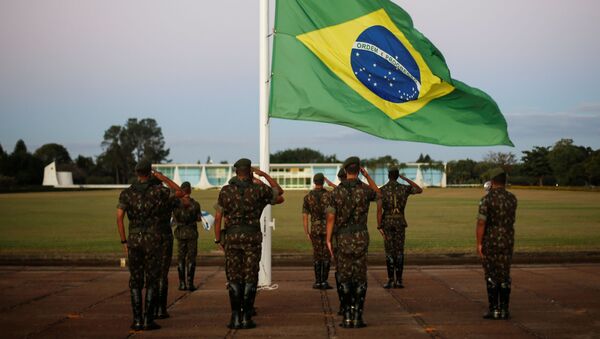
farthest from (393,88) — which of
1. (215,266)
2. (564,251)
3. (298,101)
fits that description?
(564,251)

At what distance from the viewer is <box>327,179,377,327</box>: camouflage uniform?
8781mm

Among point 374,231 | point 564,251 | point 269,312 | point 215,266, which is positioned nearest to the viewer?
point 269,312

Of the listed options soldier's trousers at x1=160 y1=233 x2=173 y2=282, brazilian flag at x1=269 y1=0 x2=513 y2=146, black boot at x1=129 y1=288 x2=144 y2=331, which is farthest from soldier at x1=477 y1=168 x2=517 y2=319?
black boot at x1=129 y1=288 x2=144 y2=331

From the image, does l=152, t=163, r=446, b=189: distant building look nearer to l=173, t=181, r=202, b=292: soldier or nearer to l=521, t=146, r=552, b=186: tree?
l=521, t=146, r=552, b=186: tree

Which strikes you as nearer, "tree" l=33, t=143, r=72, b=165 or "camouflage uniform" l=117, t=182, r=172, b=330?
"camouflage uniform" l=117, t=182, r=172, b=330

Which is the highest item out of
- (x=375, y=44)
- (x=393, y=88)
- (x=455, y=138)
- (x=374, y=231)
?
(x=375, y=44)

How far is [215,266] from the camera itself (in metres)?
16.0

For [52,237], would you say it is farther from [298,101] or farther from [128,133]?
[128,133]

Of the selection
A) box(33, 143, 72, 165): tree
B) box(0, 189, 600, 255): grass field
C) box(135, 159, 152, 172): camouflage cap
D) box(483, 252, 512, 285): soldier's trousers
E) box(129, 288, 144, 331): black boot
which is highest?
box(33, 143, 72, 165): tree

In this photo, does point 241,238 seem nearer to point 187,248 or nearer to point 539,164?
point 187,248

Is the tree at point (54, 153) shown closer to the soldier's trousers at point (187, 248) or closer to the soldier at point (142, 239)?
the soldier's trousers at point (187, 248)

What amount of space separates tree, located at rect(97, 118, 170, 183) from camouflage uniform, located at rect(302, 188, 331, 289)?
17278 centimetres

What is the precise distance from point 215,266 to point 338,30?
6948mm

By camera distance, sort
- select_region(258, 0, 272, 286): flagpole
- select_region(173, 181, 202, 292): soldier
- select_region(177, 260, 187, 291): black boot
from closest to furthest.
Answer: select_region(258, 0, 272, 286): flagpole
select_region(173, 181, 202, 292): soldier
select_region(177, 260, 187, 291): black boot
